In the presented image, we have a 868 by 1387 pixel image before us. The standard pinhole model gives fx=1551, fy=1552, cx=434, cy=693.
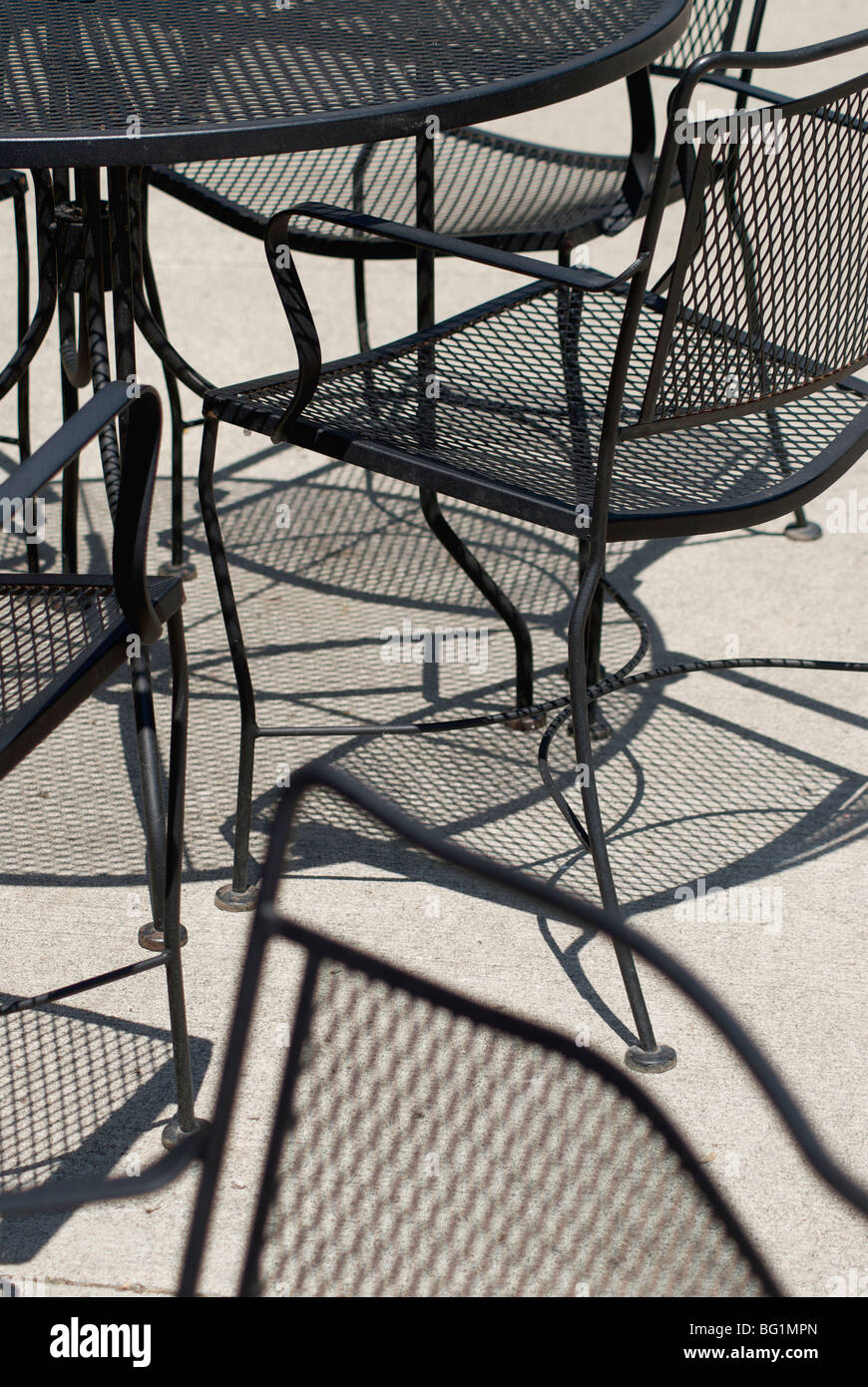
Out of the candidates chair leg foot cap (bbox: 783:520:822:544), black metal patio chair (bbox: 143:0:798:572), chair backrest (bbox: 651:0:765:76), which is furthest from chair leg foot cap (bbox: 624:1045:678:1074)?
chair backrest (bbox: 651:0:765:76)

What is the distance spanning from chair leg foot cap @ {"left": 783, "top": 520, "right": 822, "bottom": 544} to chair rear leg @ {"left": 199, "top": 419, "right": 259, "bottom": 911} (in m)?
1.78

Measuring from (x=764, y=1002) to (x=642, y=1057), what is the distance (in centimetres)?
24

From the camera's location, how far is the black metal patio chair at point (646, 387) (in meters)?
2.01

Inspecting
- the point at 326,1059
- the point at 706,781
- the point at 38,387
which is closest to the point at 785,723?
the point at 706,781

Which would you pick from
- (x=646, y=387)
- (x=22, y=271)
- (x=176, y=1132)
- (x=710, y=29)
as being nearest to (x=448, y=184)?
(x=710, y=29)

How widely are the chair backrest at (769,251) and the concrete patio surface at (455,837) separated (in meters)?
0.83

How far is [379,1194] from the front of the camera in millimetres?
1299

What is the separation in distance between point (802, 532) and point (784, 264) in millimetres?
1714

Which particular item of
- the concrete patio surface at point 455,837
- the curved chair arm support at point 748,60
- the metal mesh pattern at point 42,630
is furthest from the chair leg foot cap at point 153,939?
the curved chair arm support at point 748,60

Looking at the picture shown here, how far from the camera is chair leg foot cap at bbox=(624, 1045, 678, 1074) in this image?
2197 millimetres

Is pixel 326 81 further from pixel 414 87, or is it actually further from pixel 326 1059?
pixel 326 1059

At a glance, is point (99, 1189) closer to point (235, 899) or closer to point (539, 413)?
point (235, 899)

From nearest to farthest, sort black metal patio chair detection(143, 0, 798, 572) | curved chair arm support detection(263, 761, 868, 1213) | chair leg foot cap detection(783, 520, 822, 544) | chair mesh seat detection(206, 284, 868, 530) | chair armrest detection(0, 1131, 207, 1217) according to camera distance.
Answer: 1. curved chair arm support detection(263, 761, 868, 1213)
2. chair armrest detection(0, 1131, 207, 1217)
3. chair mesh seat detection(206, 284, 868, 530)
4. black metal patio chair detection(143, 0, 798, 572)
5. chair leg foot cap detection(783, 520, 822, 544)

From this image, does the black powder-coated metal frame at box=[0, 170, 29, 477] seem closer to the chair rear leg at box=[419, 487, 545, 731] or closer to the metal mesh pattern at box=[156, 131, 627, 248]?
the metal mesh pattern at box=[156, 131, 627, 248]
